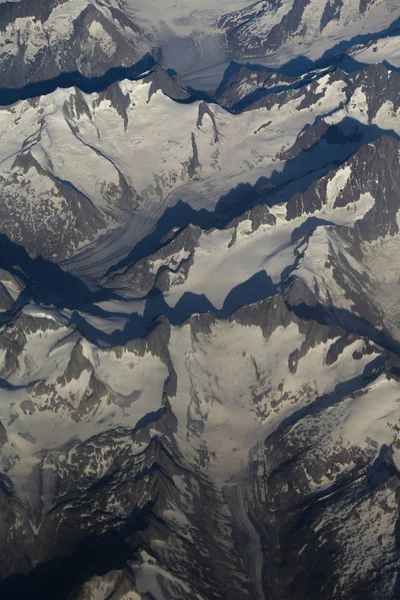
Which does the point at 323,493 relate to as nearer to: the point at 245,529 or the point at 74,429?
the point at 245,529

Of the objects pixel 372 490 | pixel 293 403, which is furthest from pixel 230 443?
pixel 372 490

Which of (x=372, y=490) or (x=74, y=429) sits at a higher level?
(x=74, y=429)

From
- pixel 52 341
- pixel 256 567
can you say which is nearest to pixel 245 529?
pixel 256 567

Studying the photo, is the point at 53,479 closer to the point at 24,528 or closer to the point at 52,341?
the point at 24,528

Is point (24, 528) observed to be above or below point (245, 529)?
above

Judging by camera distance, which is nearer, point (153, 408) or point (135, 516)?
point (135, 516)

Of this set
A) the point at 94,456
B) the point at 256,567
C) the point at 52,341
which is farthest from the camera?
the point at 52,341

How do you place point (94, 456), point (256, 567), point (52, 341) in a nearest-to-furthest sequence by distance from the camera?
point (256, 567), point (94, 456), point (52, 341)

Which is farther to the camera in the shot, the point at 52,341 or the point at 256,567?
the point at 52,341
